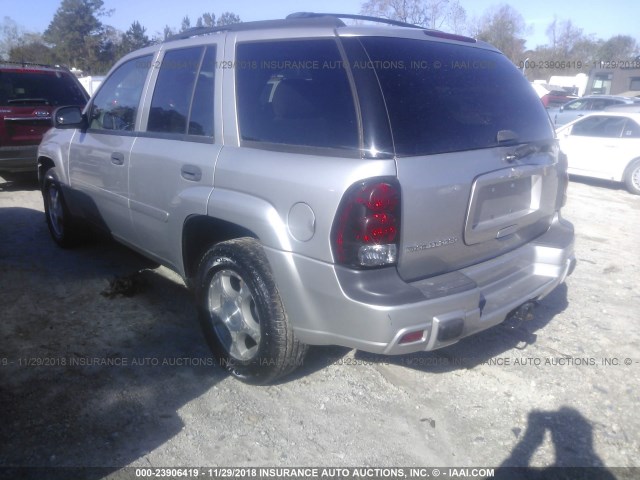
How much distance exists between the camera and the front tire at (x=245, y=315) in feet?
8.76

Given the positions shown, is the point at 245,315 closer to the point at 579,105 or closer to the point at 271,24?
the point at 271,24

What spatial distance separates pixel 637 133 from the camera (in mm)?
9648

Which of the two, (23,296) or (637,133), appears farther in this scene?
(637,133)

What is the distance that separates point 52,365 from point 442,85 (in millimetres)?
2830

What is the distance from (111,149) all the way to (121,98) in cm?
45

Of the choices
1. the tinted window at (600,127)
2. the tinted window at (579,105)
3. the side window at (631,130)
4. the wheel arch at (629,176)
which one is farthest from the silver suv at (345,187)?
the tinted window at (579,105)

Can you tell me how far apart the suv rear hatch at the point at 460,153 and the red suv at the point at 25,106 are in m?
6.83

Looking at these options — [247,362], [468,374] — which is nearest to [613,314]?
[468,374]

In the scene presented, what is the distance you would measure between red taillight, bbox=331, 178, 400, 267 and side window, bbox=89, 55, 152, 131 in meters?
2.23

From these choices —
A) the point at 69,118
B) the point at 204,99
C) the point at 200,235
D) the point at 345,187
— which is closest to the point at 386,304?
the point at 345,187

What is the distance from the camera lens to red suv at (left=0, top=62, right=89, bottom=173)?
751 cm

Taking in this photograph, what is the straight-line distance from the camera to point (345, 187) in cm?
227

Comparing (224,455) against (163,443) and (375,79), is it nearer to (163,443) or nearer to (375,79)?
(163,443)

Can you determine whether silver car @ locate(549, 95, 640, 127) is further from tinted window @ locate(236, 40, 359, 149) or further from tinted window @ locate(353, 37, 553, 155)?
tinted window @ locate(236, 40, 359, 149)
